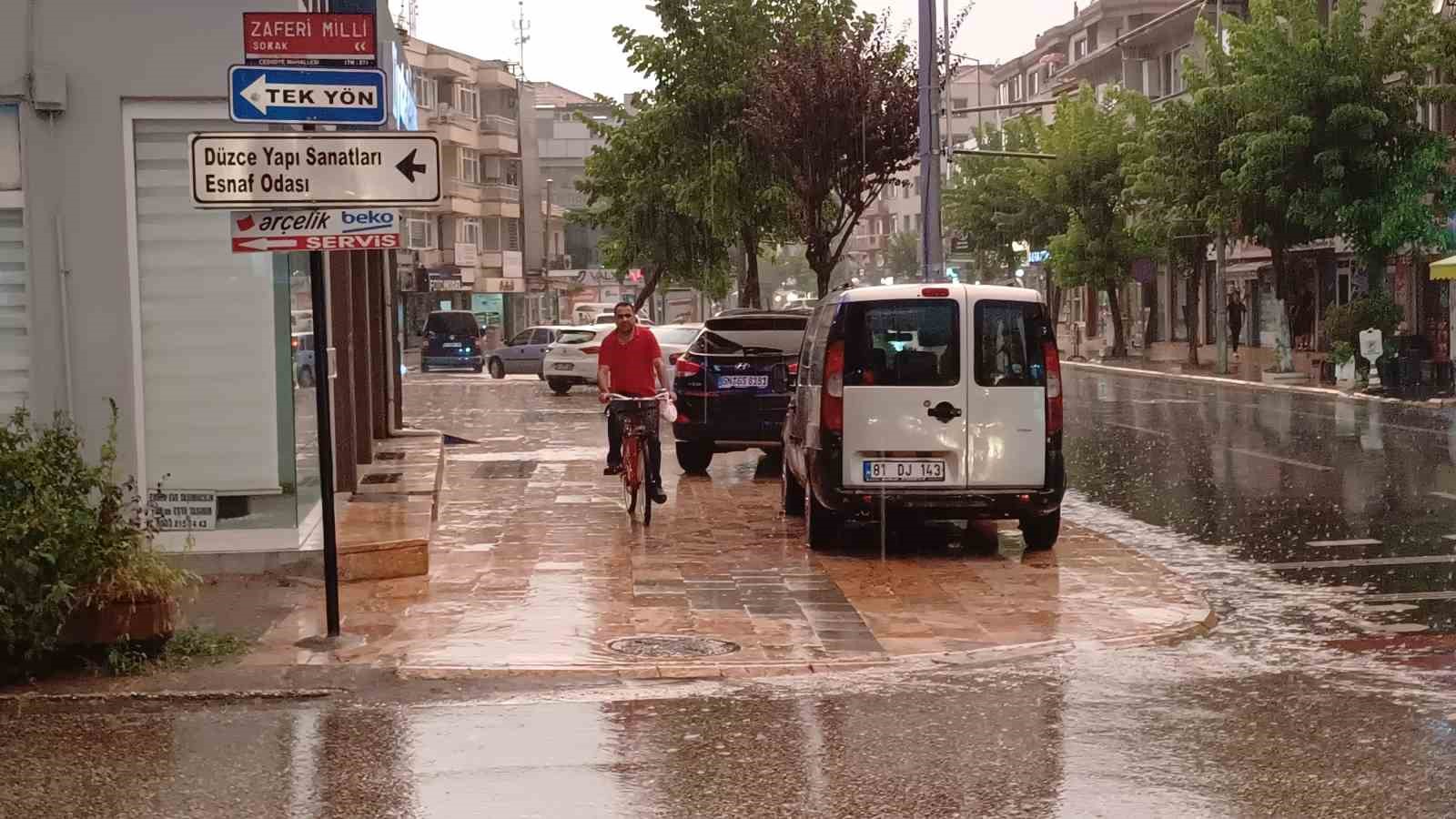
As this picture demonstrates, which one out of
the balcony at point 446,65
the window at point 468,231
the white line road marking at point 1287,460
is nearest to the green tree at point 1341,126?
the white line road marking at point 1287,460

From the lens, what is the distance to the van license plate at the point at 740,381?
62.5 feet

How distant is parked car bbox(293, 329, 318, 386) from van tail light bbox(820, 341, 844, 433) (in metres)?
3.40

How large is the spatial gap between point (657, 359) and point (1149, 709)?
8170 millimetres

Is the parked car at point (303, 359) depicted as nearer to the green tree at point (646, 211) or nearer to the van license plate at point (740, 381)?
the van license plate at point (740, 381)

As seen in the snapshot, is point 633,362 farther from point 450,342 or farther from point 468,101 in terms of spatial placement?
point 468,101

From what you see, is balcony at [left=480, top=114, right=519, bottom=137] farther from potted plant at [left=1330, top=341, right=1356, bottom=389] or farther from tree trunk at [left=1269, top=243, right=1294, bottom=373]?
potted plant at [left=1330, top=341, right=1356, bottom=389]

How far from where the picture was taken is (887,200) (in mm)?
143750

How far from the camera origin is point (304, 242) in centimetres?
921

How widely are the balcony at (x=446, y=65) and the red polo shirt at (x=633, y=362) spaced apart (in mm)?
69347

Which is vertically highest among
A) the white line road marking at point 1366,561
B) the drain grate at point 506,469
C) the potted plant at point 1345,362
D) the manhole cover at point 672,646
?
the potted plant at point 1345,362

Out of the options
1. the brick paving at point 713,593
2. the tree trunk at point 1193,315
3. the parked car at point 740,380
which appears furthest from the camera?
the tree trunk at point 1193,315

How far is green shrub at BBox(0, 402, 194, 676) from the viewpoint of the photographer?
8.20 metres

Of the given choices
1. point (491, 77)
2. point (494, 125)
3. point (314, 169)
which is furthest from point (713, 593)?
point (491, 77)

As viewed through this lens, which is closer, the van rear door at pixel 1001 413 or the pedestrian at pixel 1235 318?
the van rear door at pixel 1001 413
